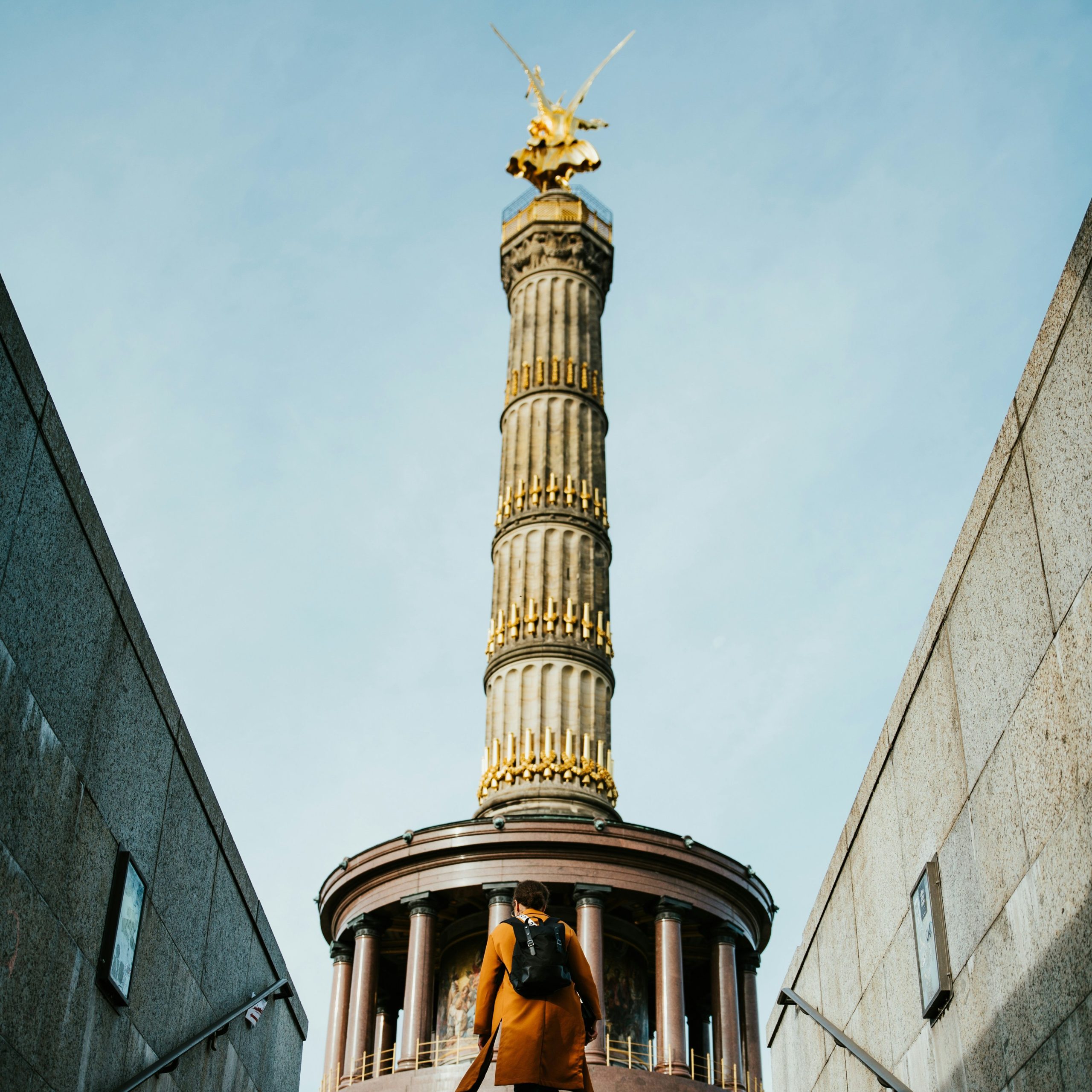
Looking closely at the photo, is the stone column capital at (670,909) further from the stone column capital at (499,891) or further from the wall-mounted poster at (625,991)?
the stone column capital at (499,891)

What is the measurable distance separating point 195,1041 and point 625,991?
71.7ft

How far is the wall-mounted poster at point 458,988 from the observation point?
29.3 m

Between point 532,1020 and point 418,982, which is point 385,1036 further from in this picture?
point 532,1020

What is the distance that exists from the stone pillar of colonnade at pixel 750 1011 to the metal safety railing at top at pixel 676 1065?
48 centimetres

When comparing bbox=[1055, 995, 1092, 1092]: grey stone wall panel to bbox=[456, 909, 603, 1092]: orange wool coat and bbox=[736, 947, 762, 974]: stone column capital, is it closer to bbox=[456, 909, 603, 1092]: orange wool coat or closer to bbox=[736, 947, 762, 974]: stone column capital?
bbox=[456, 909, 603, 1092]: orange wool coat

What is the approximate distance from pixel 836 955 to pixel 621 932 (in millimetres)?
19517

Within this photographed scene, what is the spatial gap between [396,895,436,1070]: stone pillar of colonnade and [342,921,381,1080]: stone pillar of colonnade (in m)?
0.89

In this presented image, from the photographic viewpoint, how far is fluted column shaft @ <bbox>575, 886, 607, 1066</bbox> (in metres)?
27.2

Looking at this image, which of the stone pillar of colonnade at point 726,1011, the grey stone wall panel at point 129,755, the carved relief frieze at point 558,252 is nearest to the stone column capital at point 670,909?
the stone pillar of colonnade at point 726,1011

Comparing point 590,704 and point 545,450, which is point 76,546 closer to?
point 590,704

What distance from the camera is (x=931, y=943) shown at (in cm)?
859

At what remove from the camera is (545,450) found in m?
38.7

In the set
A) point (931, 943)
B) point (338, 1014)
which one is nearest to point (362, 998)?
point (338, 1014)

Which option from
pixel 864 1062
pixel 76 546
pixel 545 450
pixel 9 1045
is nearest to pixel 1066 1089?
pixel 864 1062
